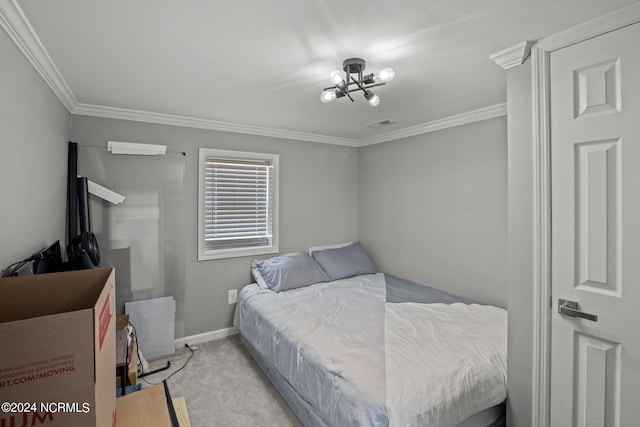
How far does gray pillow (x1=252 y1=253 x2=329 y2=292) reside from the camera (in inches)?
130

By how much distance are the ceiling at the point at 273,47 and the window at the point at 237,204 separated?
765 millimetres

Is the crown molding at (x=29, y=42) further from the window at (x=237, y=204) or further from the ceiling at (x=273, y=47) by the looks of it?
the window at (x=237, y=204)

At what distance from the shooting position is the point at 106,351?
0.92 meters

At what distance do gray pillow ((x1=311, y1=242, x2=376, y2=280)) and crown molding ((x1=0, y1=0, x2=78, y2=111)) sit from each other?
288 centimetres

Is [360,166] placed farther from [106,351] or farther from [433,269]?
[106,351]

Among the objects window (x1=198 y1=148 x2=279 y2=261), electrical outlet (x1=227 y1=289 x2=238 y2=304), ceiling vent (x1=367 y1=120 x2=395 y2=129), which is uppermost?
ceiling vent (x1=367 y1=120 x2=395 y2=129)

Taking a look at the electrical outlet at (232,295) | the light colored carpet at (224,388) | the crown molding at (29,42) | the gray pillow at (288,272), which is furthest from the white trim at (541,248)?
the electrical outlet at (232,295)

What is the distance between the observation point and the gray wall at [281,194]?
121 inches

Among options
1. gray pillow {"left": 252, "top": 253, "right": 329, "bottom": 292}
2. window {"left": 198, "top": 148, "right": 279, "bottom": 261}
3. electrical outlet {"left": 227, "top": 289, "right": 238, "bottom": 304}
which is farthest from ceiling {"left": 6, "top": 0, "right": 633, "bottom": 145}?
electrical outlet {"left": 227, "top": 289, "right": 238, "bottom": 304}

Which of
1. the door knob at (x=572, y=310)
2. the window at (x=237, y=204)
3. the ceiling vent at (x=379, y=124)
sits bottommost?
the door knob at (x=572, y=310)

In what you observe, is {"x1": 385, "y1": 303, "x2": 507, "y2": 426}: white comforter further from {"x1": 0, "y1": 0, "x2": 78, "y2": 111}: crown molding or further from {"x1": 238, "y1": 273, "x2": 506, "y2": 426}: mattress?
{"x1": 0, "y1": 0, "x2": 78, "y2": 111}: crown molding

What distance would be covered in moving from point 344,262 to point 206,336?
179cm

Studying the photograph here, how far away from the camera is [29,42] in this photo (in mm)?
1616
